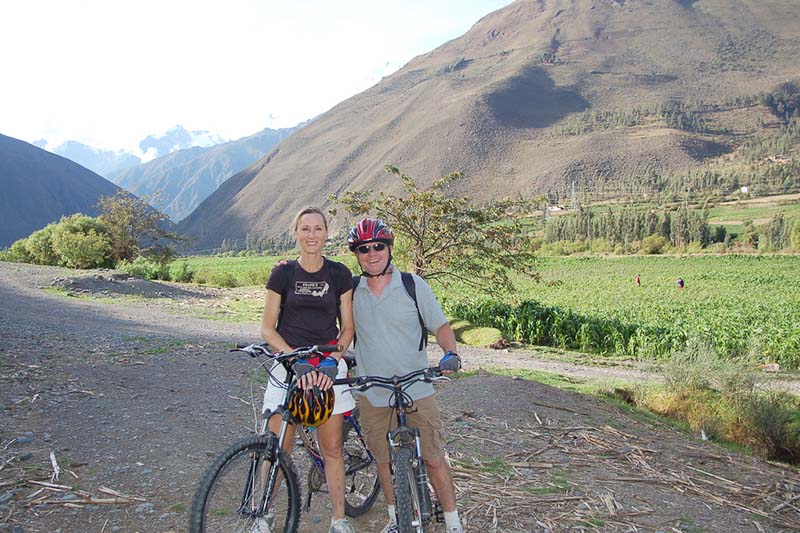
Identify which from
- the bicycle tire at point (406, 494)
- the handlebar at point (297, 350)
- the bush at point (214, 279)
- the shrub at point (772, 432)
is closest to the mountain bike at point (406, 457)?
the bicycle tire at point (406, 494)

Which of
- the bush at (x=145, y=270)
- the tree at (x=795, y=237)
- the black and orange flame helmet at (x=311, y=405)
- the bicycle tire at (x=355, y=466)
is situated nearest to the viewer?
the black and orange flame helmet at (x=311, y=405)

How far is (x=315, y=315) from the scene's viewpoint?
3760mm

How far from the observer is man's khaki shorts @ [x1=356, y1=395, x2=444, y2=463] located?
364 cm

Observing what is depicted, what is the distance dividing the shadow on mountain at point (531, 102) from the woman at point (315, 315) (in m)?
163

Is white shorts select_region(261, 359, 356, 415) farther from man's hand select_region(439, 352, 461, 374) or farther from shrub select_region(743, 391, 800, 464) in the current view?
shrub select_region(743, 391, 800, 464)

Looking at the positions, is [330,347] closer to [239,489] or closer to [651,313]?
[239,489]

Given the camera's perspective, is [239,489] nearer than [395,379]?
Yes

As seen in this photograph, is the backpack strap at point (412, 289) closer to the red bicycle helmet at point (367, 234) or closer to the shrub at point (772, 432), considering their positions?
the red bicycle helmet at point (367, 234)

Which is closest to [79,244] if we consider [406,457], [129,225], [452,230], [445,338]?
[129,225]

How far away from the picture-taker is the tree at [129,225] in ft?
119

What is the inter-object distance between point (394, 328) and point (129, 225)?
3747cm

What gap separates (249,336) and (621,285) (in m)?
29.6

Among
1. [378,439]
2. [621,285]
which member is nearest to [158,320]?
[378,439]

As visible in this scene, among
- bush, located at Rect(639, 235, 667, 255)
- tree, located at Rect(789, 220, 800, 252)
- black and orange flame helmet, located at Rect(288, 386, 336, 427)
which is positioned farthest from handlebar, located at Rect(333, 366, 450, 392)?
bush, located at Rect(639, 235, 667, 255)
